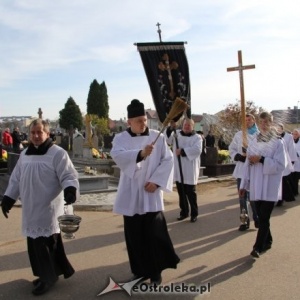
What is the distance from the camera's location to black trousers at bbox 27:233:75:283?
4.31 m

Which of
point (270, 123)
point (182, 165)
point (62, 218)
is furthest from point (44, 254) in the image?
point (182, 165)

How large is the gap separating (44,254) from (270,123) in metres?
3.24

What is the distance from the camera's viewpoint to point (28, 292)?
14.3ft

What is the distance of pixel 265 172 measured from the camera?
17.7 feet

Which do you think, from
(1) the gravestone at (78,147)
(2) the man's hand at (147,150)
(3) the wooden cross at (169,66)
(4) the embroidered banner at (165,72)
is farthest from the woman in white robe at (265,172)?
(1) the gravestone at (78,147)

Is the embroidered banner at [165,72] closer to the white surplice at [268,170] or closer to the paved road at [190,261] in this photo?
the paved road at [190,261]

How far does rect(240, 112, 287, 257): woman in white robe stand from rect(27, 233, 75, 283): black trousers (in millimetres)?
2525

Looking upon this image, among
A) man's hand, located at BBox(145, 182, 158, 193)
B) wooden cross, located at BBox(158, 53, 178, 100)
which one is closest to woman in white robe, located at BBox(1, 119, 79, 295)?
man's hand, located at BBox(145, 182, 158, 193)

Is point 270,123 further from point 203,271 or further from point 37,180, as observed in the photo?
point 37,180

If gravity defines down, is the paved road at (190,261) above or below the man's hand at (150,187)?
below

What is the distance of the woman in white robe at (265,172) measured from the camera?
17.6 ft

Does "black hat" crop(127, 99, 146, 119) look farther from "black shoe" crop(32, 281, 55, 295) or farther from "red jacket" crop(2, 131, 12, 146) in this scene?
"red jacket" crop(2, 131, 12, 146)

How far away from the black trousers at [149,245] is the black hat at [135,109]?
42.8 inches

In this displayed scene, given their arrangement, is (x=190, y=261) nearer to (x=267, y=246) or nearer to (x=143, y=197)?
(x=267, y=246)
